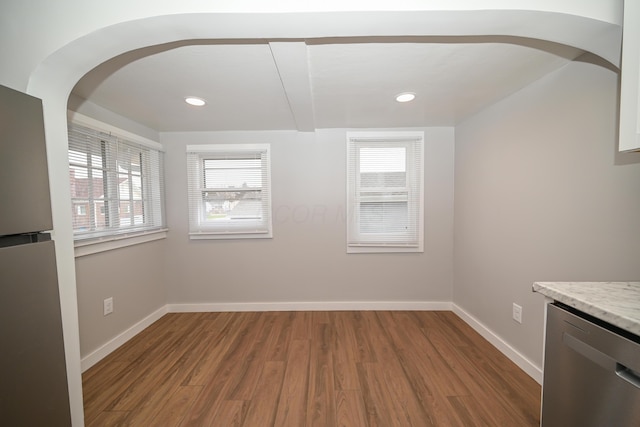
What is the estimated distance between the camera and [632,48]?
0.96m

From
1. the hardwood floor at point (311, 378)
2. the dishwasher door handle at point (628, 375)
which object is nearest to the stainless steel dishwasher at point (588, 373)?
the dishwasher door handle at point (628, 375)

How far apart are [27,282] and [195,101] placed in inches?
67.0

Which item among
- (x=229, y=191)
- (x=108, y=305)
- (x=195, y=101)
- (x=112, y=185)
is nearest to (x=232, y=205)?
(x=229, y=191)

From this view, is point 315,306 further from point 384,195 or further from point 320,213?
point 384,195

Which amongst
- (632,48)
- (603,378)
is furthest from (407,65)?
(603,378)

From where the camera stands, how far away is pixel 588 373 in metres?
0.85

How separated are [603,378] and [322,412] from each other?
1.39 m

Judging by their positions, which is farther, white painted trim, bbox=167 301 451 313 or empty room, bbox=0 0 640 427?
white painted trim, bbox=167 301 451 313

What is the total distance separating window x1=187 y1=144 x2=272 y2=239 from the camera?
2.98m

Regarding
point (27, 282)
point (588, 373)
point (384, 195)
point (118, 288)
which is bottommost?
point (118, 288)

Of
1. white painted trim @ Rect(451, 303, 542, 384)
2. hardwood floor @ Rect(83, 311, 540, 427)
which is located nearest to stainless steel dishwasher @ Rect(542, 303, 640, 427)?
hardwood floor @ Rect(83, 311, 540, 427)

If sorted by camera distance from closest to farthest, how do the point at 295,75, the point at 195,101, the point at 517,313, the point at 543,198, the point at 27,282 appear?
the point at 27,282
the point at 295,75
the point at 543,198
the point at 517,313
the point at 195,101

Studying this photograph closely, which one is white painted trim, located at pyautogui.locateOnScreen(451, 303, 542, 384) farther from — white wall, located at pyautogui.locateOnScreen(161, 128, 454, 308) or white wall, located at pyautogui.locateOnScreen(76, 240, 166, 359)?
white wall, located at pyautogui.locateOnScreen(76, 240, 166, 359)

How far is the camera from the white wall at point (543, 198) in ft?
4.53
